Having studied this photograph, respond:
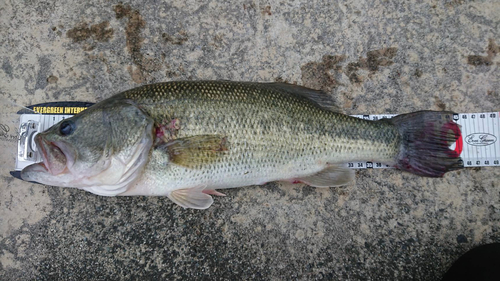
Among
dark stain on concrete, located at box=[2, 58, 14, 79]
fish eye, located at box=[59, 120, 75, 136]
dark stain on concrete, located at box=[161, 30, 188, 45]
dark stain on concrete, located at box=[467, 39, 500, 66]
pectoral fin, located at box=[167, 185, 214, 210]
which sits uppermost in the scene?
Answer: dark stain on concrete, located at box=[161, 30, 188, 45]

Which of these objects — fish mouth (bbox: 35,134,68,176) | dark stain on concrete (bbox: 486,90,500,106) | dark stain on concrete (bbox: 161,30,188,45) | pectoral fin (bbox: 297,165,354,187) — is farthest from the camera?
dark stain on concrete (bbox: 161,30,188,45)

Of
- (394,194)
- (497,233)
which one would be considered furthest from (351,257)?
(497,233)

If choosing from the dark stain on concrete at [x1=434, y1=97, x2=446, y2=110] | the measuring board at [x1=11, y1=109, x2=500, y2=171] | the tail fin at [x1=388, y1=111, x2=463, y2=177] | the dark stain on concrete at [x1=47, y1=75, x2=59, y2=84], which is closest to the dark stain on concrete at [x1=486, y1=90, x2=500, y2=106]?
the measuring board at [x1=11, y1=109, x2=500, y2=171]

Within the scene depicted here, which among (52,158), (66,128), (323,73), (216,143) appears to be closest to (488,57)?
(323,73)

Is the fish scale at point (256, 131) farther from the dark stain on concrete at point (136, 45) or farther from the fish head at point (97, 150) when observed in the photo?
the dark stain on concrete at point (136, 45)

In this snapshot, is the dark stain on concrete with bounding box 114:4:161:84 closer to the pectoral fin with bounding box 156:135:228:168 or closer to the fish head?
the fish head

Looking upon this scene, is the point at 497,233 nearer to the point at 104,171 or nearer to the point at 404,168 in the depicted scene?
the point at 404,168
